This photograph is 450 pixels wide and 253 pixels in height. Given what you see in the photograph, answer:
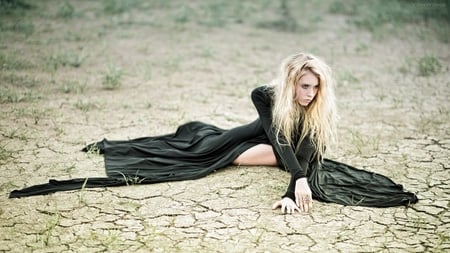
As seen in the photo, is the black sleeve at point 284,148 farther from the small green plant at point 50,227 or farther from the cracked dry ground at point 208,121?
the small green plant at point 50,227

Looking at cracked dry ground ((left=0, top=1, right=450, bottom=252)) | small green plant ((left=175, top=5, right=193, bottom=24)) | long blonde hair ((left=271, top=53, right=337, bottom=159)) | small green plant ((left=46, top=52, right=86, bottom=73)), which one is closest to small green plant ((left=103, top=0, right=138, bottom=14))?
small green plant ((left=175, top=5, right=193, bottom=24))

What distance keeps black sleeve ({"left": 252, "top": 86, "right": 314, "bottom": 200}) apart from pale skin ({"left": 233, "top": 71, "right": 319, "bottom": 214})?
0.05 metres

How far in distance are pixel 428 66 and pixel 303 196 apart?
459 cm

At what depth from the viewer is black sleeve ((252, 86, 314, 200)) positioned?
145 inches

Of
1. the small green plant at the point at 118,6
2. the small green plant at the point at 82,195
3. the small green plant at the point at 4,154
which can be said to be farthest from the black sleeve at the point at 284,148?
the small green plant at the point at 118,6

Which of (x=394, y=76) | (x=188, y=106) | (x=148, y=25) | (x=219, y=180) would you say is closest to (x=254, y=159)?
(x=219, y=180)

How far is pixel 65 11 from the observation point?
1009 cm

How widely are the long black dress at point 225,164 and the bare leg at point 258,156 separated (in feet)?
0.14

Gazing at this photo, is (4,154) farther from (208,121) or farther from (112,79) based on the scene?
(112,79)

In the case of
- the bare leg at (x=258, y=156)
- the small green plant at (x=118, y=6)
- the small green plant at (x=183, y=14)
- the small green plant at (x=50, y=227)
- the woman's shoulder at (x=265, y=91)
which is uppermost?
the small green plant at (x=118, y=6)

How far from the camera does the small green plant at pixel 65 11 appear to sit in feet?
32.7

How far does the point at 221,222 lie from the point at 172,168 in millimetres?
884

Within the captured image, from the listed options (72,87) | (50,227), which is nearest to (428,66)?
(72,87)

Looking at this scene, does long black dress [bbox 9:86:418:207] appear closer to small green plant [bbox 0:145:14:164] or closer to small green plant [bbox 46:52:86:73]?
small green plant [bbox 0:145:14:164]
